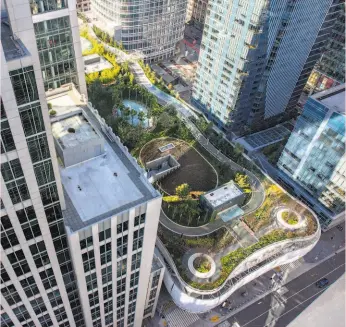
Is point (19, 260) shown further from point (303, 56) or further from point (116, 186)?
point (303, 56)

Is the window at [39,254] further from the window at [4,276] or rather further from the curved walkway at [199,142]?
the curved walkway at [199,142]

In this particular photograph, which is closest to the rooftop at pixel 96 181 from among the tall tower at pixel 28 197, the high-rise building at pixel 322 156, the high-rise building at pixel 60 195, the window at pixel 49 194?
the high-rise building at pixel 60 195

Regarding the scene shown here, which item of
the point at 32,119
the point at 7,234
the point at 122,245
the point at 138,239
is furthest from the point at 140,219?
the point at 32,119

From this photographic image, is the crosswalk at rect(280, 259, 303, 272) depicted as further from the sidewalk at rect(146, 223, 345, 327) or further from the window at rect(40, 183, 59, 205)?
the window at rect(40, 183, 59, 205)

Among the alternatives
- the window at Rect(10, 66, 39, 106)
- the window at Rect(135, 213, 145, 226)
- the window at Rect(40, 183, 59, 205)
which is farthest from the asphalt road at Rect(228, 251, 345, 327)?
the window at Rect(10, 66, 39, 106)

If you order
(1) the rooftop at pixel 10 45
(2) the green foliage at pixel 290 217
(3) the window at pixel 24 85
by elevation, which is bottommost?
(2) the green foliage at pixel 290 217

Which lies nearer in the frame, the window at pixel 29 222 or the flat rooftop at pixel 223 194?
the window at pixel 29 222
